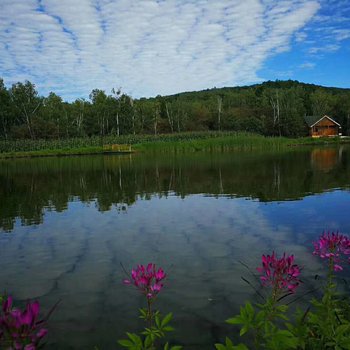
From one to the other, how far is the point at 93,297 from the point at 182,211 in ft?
22.1

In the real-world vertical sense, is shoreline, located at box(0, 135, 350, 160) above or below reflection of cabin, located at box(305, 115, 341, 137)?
below

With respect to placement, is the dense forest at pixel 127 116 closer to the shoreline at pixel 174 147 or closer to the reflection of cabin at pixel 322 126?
the reflection of cabin at pixel 322 126

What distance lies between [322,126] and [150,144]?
44.4m

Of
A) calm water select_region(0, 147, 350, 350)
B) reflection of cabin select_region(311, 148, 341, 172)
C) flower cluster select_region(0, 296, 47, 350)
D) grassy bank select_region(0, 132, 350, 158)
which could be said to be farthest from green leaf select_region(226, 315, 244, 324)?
grassy bank select_region(0, 132, 350, 158)

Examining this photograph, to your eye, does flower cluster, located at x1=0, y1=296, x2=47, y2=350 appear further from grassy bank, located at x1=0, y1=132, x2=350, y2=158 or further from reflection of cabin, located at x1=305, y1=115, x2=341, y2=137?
reflection of cabin, located at x1=305, y1=115, x2=341, y2=137

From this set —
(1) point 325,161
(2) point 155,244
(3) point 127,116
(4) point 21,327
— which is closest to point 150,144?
(3) point 127,116

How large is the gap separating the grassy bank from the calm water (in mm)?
38542

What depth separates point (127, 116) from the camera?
3108 inches

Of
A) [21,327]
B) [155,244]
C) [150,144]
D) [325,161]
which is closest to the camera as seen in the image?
[21,327]

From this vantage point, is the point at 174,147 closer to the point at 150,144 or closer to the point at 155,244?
the point at 150,144

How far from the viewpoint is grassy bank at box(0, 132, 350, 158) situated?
185 feet

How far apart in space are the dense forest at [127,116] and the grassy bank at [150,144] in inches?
399

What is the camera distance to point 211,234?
9570 mm

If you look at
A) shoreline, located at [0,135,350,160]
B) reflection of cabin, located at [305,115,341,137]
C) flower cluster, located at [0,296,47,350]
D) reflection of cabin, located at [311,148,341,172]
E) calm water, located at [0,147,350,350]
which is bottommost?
calm water, located at [0,147,350,350]
